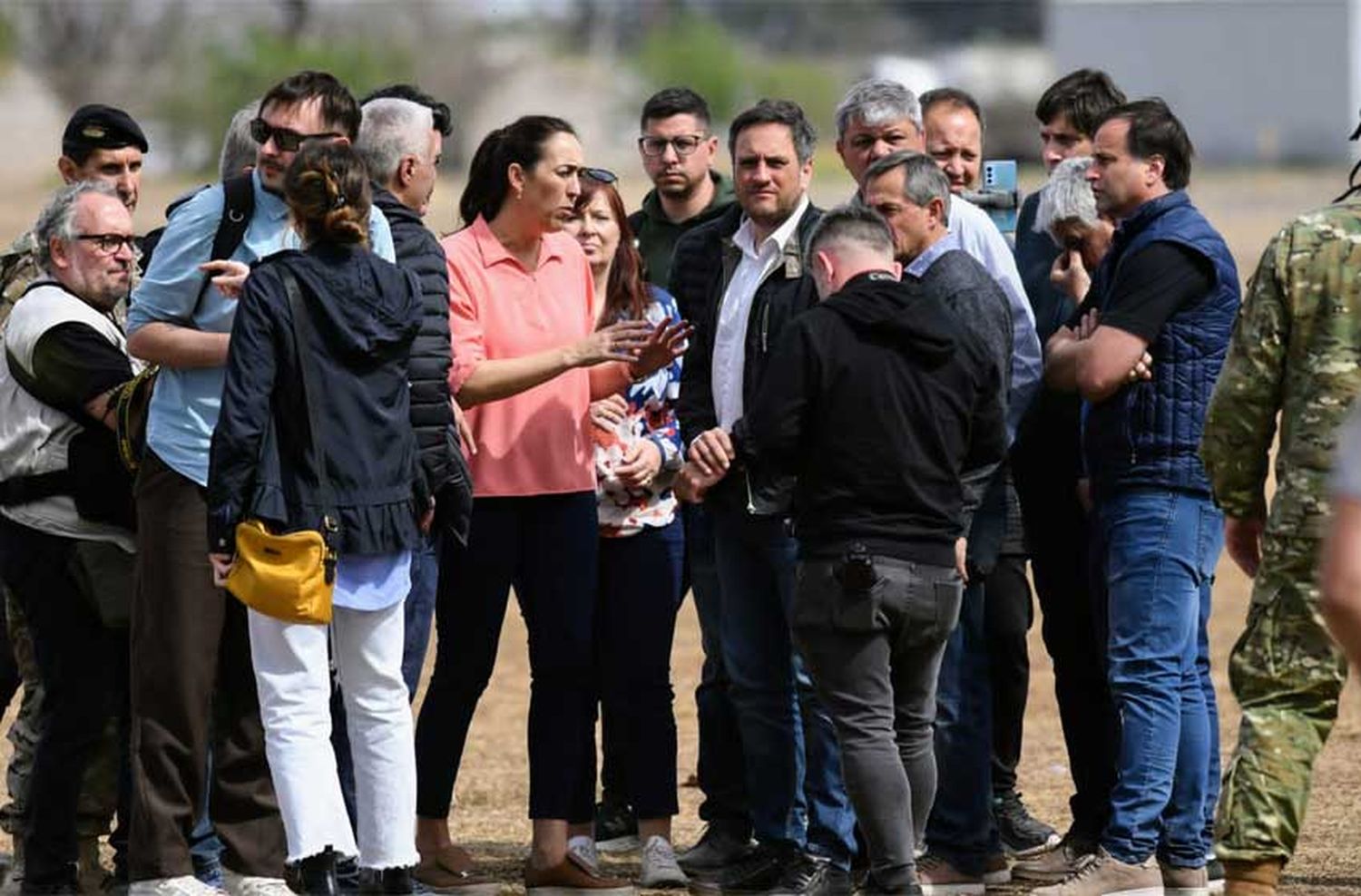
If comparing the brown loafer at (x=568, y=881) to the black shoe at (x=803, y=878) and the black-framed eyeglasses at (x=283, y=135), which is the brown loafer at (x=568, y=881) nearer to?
the black shoe at (x=803, y=878)

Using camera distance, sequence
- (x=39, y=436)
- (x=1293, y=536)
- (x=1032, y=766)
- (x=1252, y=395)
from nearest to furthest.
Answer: (x=1293, y=536) → (x=1252, y=395) → (x=39, y=436) → (x=1032, y=766)

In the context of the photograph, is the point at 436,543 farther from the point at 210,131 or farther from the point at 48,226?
the point at 210,131

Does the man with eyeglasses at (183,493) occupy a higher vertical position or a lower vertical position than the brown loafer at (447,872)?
higher

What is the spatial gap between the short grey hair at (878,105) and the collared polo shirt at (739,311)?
53 cm

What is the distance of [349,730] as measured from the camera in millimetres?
6109

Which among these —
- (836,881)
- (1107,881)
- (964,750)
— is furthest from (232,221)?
(1107,881)

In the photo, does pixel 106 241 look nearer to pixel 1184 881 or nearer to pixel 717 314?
pixel 717 314

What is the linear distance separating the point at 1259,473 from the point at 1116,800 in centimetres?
132

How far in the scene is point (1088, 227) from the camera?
23.3 feet

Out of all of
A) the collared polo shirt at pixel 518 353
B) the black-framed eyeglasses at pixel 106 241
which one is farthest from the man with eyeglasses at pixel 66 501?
the collared polo shirt at pixel 518 353

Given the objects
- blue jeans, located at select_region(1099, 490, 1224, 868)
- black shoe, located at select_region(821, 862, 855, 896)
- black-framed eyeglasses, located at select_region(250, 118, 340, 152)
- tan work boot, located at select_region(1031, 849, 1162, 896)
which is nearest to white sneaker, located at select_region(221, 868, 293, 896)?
black shoe, located at select_region(821, 862, 855, 896)

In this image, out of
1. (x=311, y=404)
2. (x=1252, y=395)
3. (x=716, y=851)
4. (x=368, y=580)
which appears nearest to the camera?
(x=1252, y=395)

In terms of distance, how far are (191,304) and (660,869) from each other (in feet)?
6.98

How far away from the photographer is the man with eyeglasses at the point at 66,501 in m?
6.48
